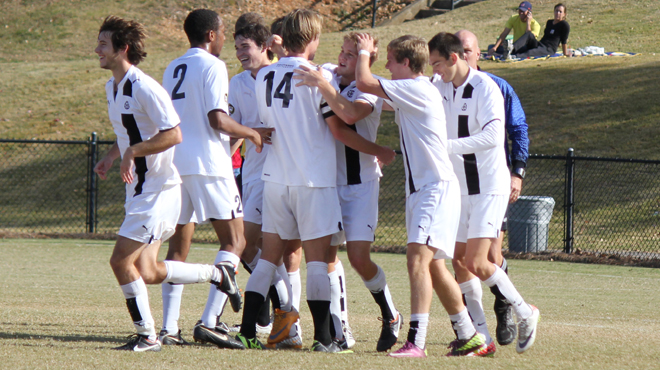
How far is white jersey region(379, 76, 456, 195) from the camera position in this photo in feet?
15.6

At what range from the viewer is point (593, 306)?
7508 mm

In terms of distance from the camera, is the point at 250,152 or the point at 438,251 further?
the point at 250,152

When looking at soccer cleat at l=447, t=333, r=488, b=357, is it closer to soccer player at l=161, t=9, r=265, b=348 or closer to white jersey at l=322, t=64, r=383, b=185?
white jersey at l=322, t=64, r=383, b=185

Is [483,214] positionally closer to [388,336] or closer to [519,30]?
[388,336]

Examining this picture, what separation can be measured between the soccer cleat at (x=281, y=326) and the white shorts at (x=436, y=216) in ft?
3.17

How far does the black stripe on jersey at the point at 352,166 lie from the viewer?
16.7 feet

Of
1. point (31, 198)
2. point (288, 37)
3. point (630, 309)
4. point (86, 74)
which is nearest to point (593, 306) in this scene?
point (630, 309)

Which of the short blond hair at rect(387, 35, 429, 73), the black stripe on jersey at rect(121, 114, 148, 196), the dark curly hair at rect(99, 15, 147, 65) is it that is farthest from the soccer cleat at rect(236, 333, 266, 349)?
the short blond hair at rect(387, 35, 429, 73)

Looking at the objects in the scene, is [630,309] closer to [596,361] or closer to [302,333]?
[596,361]

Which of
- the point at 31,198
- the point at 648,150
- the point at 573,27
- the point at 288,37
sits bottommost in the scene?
the point at 31,198

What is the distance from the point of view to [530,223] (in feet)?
38.4

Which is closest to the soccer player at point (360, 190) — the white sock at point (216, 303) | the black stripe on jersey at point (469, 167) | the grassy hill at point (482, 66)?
the black stripe on jersey at point (469, 167)

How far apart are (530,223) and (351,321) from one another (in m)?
6.06

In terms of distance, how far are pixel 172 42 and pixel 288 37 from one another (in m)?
23.5
